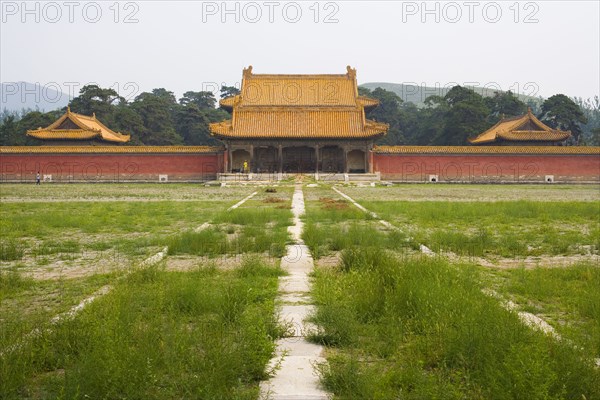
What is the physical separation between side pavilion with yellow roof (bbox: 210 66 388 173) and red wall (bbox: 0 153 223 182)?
3.41 m

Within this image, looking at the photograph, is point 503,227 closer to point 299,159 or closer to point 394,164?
point 394,164

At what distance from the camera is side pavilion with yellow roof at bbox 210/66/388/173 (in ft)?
141

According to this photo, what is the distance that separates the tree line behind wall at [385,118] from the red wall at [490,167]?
1715cm

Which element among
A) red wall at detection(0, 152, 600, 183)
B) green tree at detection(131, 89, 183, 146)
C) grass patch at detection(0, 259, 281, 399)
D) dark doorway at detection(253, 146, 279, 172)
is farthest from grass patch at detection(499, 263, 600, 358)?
green tree at detection(131, 89, 183, 146)

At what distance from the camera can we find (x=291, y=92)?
50.0 metres

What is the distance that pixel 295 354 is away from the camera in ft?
13.9

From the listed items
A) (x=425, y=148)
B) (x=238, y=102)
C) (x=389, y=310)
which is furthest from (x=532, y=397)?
(x=238, y=102)

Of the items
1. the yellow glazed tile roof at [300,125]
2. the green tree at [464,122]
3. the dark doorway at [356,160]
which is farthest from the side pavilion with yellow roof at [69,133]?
the green tree at [464,122]

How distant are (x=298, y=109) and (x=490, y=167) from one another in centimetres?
1676

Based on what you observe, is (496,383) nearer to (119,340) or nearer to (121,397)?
(121,397)

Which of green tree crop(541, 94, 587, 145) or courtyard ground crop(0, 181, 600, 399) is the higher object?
green tree crop(541, 94, 587, 145)

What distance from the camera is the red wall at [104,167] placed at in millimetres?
42688

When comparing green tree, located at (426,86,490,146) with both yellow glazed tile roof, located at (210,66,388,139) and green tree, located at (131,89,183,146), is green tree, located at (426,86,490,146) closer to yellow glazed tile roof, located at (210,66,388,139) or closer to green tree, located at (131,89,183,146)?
yellow glazed tile roof, located at (210,66,388,139)

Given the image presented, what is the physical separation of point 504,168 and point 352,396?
141 feet
